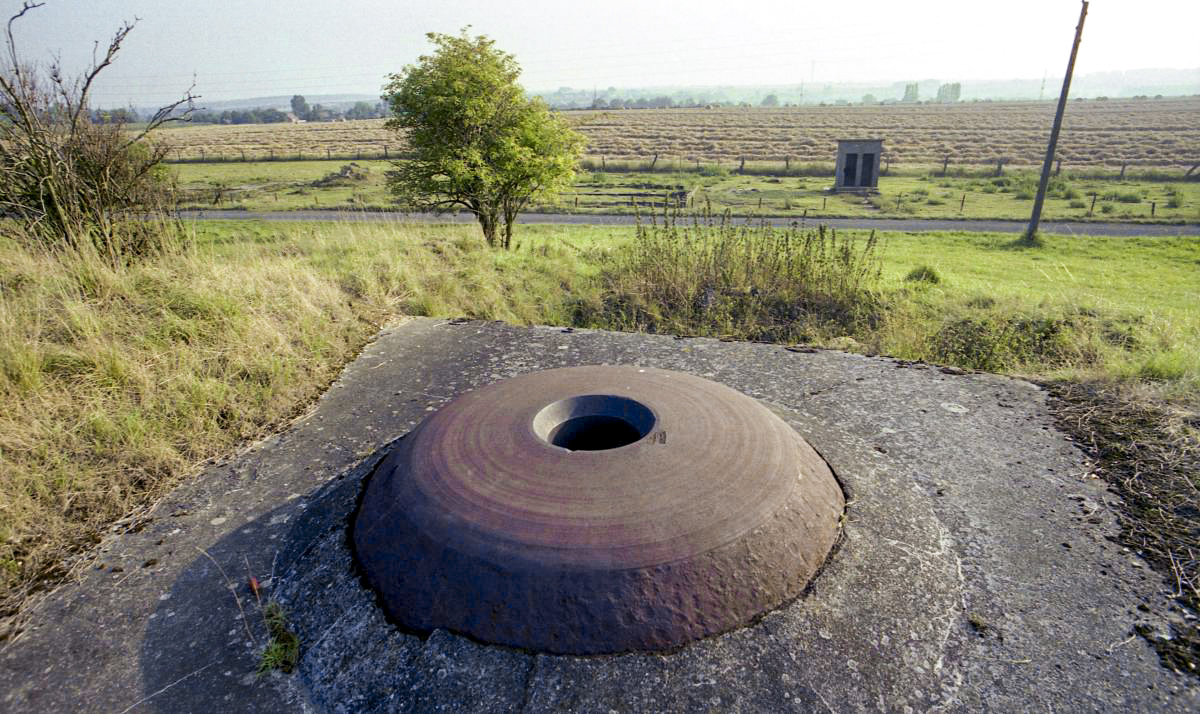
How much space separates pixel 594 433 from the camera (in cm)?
336

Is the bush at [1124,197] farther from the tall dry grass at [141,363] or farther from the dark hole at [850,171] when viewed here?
the tall dry grass at [141,363]

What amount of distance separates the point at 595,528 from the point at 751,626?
677mm

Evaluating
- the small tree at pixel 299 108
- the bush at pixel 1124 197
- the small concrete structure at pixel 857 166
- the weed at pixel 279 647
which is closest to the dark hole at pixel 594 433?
the weed at pixel 279 647

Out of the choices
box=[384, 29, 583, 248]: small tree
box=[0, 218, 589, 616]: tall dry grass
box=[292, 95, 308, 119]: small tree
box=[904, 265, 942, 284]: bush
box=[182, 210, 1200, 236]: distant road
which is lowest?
box=[182, 210, 1200, 236]: distant road

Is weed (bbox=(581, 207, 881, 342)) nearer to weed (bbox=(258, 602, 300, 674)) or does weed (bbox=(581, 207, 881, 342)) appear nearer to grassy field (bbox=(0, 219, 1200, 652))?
grassy field (bbox=(0, 219, 1200, 652))

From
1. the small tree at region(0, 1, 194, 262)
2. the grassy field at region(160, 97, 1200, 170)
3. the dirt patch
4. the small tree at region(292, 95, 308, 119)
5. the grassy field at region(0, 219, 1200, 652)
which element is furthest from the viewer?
the small tree at region(292, 95, 308, 119)

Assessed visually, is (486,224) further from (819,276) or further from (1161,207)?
(1161,207)

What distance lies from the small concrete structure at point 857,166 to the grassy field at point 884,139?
11464 millimetres

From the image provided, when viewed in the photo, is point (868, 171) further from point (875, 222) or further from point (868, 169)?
point (875, 222)

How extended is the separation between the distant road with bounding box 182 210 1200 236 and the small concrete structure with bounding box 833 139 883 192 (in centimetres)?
662

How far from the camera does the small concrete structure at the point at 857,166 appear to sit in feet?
84.5

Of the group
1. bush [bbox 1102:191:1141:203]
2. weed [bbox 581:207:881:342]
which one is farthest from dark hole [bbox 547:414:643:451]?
A: bush [bbox 1102:191:1141:203]

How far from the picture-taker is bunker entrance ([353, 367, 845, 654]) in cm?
226

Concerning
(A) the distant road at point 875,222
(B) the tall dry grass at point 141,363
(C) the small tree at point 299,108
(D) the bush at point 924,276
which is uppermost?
(C) the small tree at point 299,108
